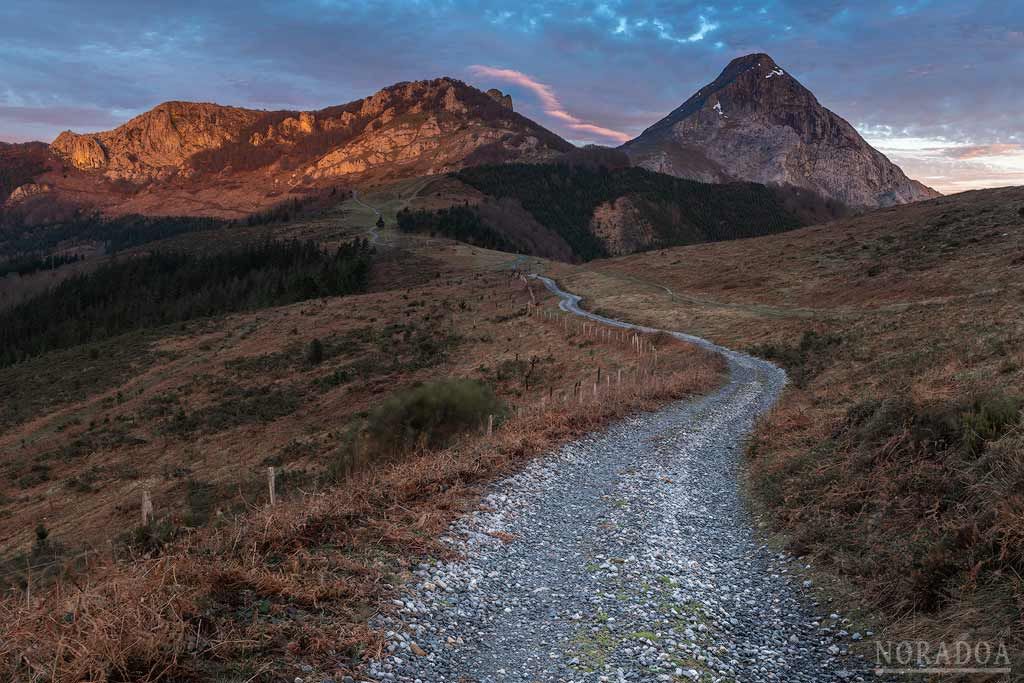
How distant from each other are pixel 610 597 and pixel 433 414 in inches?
687

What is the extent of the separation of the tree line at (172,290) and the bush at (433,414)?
97415mm

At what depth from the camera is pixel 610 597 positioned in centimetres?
845

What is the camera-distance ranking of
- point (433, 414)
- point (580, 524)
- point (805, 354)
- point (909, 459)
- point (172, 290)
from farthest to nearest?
1. point (172, 290)
2. point (805, 354)
3. point (433, 414)
4. point (580, 524)
5. point (909, 459)

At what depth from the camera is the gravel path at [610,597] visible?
6.62 metres

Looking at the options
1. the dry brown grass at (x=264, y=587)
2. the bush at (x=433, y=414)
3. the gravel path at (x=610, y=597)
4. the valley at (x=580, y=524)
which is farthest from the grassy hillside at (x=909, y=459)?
the bush at (x=433, y=414)

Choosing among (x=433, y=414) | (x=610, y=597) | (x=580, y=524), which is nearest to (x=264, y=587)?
(x=610, y=597)

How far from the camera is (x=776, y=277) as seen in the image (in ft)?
249

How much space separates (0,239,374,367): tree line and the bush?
97.4m

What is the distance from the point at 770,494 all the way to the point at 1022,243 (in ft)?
233

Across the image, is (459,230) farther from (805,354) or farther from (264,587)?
(264,587)

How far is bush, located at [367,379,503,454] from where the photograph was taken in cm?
2409

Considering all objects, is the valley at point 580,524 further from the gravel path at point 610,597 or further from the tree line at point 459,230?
the tree line at point 459,230

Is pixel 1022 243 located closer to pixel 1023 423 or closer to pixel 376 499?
pixel 1023 423

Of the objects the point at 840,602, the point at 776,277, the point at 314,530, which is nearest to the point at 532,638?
the point at 314,530
